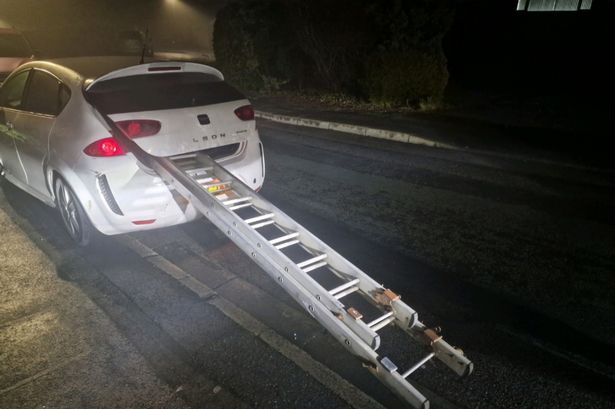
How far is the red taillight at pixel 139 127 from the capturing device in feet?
11.8

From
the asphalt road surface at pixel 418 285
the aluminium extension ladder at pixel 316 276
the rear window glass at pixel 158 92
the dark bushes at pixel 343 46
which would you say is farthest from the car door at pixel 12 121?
the dark bushes at pixel 343 46

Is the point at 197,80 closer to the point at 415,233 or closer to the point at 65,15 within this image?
the point at 415,233

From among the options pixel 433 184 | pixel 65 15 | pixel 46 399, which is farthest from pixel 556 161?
pixel 65 15

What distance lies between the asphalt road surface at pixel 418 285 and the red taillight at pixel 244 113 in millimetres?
1216

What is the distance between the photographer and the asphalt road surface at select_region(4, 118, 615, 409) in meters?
2.58

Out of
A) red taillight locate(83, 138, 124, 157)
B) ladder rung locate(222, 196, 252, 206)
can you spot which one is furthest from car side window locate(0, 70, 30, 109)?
ladder rung locate(222, 196, 252, 206)

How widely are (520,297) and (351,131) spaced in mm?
6107

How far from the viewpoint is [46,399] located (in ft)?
8.22

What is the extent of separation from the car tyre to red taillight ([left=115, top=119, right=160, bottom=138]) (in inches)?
33.7

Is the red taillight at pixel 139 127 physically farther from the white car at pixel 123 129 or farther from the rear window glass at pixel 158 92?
the rear window glass at pixel 158 92

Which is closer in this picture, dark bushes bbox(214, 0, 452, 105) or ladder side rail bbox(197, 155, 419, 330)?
ladder side rail bbox(197, 155, 419, 330)

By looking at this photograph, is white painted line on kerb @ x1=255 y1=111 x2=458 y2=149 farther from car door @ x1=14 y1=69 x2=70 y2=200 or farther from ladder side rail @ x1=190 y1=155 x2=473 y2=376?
car door @ x1=14 y1=69 x2=70 y2=200

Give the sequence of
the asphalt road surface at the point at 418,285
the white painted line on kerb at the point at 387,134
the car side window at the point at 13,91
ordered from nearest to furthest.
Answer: the asphalt road surface at the point at 418,285, the car side window at the point at 13,91, the white painted line on kerb at the point at 387,134

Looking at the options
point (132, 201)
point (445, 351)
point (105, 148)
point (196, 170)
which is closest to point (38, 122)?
point (105, 148)
